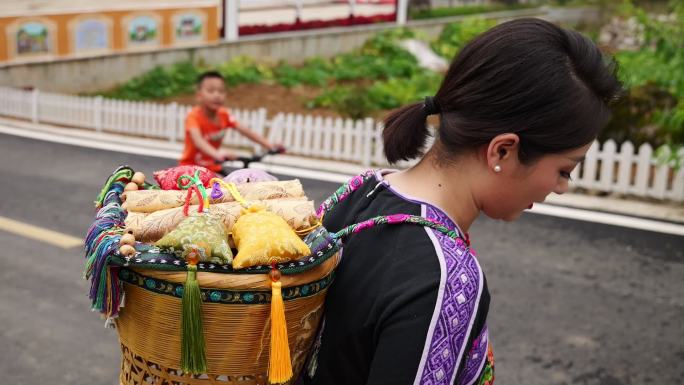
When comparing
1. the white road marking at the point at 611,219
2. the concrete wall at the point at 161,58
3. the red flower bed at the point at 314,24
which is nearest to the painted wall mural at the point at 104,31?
the concrete wall at the point at 161,58

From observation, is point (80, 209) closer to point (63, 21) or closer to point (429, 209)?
point (429, 209)

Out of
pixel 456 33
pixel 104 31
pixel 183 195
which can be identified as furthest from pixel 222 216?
pixel 456 33

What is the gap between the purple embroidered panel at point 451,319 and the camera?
1.46 metres

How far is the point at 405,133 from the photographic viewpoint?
182 cm

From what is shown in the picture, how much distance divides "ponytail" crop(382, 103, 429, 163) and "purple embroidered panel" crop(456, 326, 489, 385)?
46 centimetres

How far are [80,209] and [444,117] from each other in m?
7.00

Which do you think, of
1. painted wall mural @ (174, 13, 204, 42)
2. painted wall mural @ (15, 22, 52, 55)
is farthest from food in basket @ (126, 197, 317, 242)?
painted wall mural @ (174, 13, 204, 42)

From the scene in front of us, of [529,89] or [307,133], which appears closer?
[529,89]

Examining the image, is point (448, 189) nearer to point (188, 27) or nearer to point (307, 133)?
point (307, 133)

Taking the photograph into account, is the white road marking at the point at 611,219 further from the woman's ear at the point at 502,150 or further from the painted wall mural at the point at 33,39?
the painted wall mural at the point at 33,39

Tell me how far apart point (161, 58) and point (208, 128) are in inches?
472

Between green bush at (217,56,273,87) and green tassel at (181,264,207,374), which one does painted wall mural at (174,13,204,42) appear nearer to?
green bush at (217,56,273,87)

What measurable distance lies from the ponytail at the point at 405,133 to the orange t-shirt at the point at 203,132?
4.57 m

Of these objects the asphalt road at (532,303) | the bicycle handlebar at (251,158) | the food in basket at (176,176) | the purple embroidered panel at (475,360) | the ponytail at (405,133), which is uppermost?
the ponytail at (405,133)
